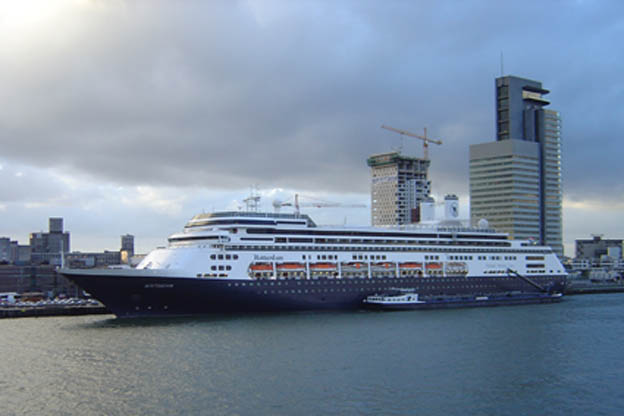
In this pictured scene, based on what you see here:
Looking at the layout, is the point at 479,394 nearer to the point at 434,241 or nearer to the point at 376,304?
the point at 376,304

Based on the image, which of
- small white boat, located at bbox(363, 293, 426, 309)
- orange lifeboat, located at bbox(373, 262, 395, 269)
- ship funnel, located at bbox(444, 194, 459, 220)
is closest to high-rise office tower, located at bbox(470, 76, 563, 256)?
ship funnel, located at bbox(444, 194, 459, 220)

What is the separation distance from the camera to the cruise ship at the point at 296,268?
48.5 m

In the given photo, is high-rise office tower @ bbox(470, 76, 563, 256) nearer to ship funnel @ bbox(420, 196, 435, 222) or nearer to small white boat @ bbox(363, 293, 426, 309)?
ship funnel @ bbox(420, 196, 435, 222)

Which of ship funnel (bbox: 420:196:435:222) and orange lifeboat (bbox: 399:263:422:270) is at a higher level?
ship funnel (bbox: 420:196:435:222)

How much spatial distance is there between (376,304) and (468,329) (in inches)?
507

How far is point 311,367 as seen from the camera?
105 feet

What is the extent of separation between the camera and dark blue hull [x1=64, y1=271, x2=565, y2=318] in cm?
4769

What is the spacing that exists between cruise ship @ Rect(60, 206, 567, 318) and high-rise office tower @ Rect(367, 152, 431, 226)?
71640 mm

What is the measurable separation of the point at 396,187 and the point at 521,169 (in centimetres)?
2768

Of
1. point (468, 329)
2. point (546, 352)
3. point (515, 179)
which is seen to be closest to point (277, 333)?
point (468, 329)

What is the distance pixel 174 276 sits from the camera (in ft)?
160

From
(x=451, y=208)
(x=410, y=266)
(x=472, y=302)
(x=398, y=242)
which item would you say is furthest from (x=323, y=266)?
(x=451, y=208)

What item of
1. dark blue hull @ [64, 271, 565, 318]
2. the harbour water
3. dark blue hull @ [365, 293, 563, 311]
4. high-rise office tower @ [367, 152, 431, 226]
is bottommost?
the harbour water

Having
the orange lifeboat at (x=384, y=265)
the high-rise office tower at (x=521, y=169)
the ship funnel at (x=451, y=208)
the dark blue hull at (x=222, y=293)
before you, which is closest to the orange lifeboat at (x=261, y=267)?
the dark blue hull at (x=222, y=293)
